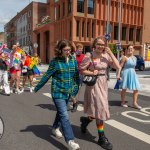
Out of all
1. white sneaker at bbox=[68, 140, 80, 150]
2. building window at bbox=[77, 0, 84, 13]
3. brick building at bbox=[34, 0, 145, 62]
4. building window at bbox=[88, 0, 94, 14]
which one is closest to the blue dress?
white sneaker at bbox=[68, 140, 80, 150]

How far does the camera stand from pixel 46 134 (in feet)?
16.3

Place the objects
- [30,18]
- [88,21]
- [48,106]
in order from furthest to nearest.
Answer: [30,18], [88,21], [48,106]

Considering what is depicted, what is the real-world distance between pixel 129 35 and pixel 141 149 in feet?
132

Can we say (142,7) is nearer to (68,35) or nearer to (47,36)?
(68,35)

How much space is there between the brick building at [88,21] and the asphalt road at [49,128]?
30.5 m

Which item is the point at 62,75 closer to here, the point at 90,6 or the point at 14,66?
the point at 14,66

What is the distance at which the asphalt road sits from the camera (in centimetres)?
443

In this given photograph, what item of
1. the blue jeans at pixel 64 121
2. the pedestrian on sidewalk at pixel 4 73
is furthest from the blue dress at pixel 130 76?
the pedestrian on sidewalk at pixel 4 73

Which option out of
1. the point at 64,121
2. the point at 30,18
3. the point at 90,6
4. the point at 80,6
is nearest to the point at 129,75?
the point at 64,121

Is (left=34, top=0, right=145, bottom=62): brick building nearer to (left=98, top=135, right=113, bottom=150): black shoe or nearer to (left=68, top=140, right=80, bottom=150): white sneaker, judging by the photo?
(left=98, top=135, right=113, bottom=150): black shoe

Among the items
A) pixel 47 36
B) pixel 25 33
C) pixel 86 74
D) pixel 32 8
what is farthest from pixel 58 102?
pixel 25 33

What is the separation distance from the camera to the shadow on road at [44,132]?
4.42m

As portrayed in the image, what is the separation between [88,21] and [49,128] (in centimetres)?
3470

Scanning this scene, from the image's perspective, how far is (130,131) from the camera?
5219mm
